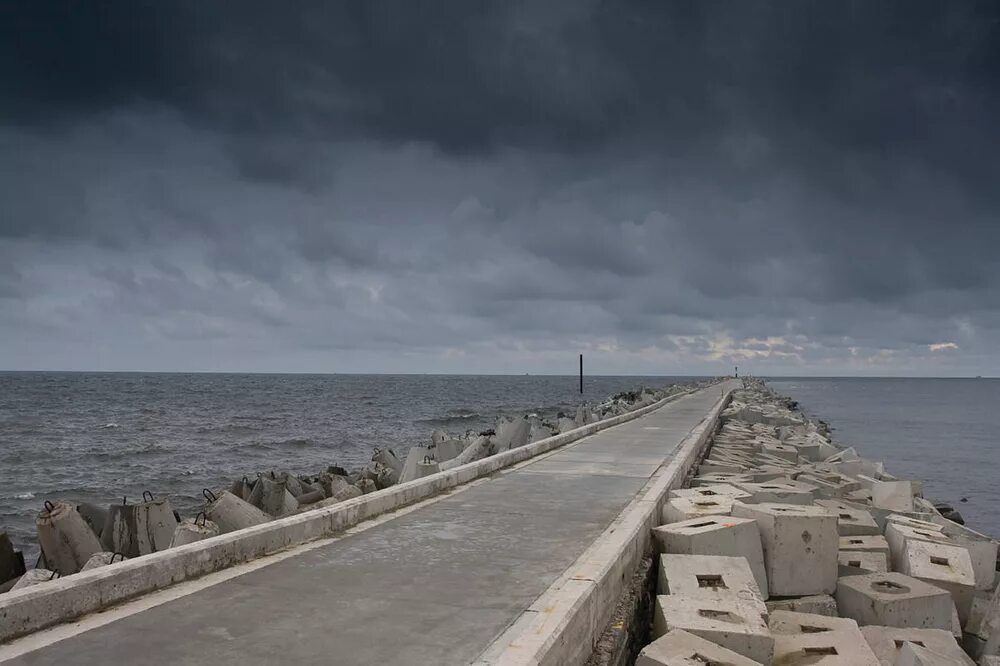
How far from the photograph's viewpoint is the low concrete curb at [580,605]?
3.91 m

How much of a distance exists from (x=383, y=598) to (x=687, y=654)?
6.33 feet

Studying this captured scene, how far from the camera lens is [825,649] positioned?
5.24 metres

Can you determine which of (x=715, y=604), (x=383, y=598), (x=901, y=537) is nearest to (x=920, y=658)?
(x=715, y=604)

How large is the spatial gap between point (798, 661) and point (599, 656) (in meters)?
1.48

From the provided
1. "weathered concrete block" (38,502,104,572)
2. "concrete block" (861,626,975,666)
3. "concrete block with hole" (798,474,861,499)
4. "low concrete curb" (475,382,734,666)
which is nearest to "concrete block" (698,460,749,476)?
"concrete block with hole" (798,474,861,499)

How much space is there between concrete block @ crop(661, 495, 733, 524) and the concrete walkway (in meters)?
0.57

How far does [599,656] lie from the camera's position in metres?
4.74

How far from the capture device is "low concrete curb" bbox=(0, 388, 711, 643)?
4281 millimetres

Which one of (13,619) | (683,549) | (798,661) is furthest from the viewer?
(683,549)

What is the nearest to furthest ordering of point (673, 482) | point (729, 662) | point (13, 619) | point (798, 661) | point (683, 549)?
point (13, 619) < point (729, 662) < point (798, 661) < point (683, 549) < point (673, 482)

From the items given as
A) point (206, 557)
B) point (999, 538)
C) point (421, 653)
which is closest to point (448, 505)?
point (206, 557)

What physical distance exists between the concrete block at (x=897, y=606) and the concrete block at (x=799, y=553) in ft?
0.70

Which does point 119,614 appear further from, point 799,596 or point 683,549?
point 799,596

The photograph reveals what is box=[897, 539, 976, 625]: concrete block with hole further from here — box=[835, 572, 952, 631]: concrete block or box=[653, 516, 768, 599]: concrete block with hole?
box=[653, 516, 768, 599]: concrete block with hole
